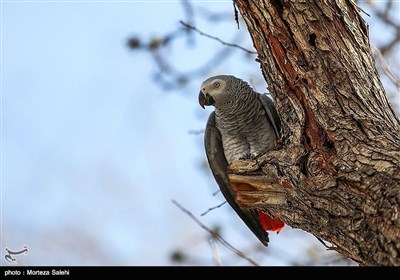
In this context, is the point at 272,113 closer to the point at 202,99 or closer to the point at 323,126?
the point at 202,99

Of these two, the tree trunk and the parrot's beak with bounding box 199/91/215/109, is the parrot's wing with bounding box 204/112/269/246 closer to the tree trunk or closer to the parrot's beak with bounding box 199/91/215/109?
the parrot's beak with bounding box 199/91/215/109

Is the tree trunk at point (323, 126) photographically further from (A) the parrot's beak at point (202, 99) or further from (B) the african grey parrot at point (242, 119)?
(A) the parrot's beak at point (202, 99)

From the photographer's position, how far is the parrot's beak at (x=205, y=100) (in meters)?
3.61

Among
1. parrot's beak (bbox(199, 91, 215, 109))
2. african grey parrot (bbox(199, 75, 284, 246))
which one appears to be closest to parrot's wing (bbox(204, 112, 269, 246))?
african grey parrot (bbox(199, 75, 284, 246))

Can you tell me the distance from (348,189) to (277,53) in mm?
640

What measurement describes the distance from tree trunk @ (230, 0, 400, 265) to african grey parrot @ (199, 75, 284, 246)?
111 cm

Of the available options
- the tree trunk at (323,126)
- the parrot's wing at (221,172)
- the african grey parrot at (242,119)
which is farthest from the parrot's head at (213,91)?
the tree trunk at (323,126)

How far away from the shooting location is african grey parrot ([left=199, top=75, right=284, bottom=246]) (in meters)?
3.54

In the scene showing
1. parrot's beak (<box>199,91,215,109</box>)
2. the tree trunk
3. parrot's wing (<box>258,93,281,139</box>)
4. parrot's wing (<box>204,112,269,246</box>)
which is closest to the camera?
the tree trunk

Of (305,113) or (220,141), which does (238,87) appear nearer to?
(220,141)

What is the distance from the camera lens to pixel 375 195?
2016 millimetres

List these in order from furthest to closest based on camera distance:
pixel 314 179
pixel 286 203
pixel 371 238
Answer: pixel 286 203 < pixel 314 179 < pixel 371 238
